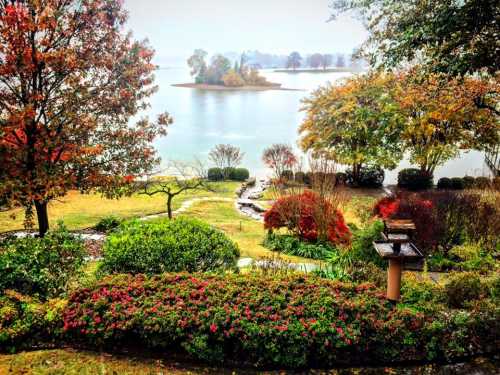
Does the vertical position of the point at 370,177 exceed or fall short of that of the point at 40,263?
it falls short

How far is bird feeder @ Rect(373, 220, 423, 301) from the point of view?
4402 mm

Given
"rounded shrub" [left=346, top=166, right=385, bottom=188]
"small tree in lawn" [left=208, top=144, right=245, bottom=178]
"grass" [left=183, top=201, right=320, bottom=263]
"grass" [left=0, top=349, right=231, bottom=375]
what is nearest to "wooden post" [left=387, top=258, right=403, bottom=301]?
"grass" [left=0, top=349, right=231, bottom=375]

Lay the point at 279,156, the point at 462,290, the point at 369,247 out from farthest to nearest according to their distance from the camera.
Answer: the point at 279,156 < the point at 369,247 < the point at 462,290

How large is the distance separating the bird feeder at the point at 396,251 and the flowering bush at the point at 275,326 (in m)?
0.21

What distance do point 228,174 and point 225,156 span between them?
1217mm

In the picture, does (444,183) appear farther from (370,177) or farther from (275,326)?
(275,326)

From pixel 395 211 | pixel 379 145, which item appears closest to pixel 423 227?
pixel 395 211

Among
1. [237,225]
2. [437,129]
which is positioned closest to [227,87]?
[437,129]

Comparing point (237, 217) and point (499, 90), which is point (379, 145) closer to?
point (499, 90)

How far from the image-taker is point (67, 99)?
8008 millimetres

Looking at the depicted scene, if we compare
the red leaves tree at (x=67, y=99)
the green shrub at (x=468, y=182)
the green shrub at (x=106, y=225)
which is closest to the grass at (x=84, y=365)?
the red leaves tree at (x=67, y=99)

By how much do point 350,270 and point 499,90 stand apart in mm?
9105

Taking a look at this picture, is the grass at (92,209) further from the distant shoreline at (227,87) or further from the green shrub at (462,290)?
the distant shoreline at (227,87)

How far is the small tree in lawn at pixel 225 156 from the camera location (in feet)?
73.7
